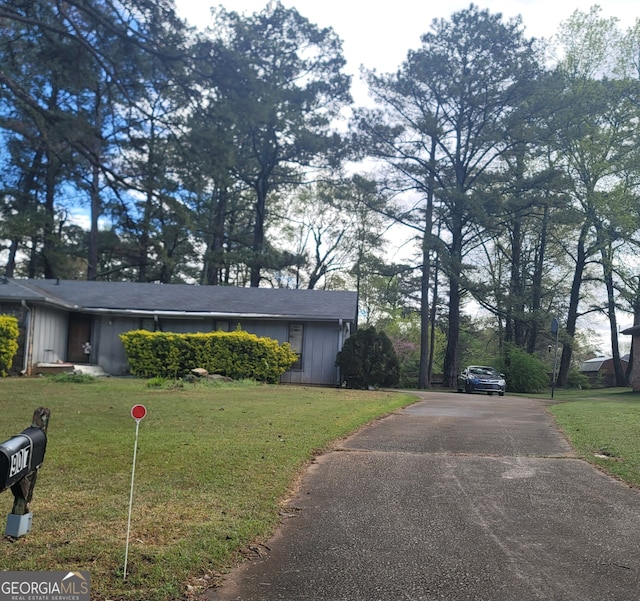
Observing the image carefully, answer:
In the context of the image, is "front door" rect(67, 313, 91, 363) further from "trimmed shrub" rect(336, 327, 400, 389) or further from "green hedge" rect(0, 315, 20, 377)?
"trimmed shrub" rect(336, 327, 400, 389)

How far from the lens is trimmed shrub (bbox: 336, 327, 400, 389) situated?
22.1 metres

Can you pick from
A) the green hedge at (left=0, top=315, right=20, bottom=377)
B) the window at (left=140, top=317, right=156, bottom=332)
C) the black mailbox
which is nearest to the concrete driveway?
the black mailbox

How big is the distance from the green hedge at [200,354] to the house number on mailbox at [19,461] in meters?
17.6

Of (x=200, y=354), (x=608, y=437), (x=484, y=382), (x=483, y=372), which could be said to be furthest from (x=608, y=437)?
(x=483, y=372)

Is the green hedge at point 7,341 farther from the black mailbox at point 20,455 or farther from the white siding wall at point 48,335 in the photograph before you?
the black mailbox at point 20,455

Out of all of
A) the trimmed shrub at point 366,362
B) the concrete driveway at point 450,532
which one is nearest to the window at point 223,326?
the trimmed shrub at point 366,362

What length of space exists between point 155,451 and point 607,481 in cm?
533

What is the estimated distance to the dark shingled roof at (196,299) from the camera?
23.7 m

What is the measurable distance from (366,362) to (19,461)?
1858 cm

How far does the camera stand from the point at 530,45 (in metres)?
31.8

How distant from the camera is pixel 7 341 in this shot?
20.2 m

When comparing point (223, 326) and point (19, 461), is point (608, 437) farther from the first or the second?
point (223, 326)

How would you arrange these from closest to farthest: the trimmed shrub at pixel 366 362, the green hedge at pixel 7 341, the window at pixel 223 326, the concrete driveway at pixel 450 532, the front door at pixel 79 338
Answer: the concrete driveway at pixel 450 532 → the green hedge at pixel 7 341 → the trimmed shrub at pixel 366 362 → the window at pixel 223 326 → the front door at pixel 79 338

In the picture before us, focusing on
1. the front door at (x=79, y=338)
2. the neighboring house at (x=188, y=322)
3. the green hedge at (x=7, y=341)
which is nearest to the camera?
the green hedge at (x=7, y=341)
